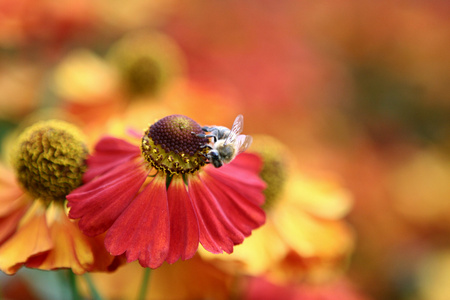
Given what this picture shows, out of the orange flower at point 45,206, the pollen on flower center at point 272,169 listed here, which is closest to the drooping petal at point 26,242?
the orange flower at point 45,206

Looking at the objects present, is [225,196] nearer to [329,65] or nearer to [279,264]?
[279,264]

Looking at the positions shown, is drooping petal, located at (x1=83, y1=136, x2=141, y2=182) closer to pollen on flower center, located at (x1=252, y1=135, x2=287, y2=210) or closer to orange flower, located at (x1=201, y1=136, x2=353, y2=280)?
orange flower, located at (x1=201, y1=136, x2=353, y2=280)

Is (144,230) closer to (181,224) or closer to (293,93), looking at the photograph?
(181,224)

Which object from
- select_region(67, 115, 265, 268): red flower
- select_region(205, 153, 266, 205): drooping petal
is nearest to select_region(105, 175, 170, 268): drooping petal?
select_region(67, 115, 265, 268): red flower

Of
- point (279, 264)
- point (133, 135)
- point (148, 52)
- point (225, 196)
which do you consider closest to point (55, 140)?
point (133, 135)

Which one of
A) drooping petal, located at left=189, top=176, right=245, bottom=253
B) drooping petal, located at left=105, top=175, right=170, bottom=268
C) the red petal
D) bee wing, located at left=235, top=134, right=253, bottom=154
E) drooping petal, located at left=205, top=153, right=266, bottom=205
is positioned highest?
bee wing, located at left=235, top=134, right=253, bottom=154
